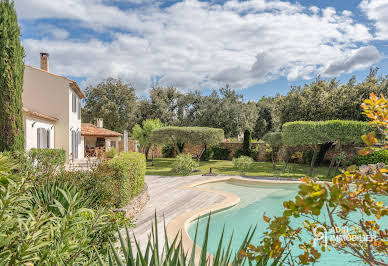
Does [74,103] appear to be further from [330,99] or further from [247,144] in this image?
[330,99]

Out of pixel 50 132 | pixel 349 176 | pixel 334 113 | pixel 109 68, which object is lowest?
pixel 349 176

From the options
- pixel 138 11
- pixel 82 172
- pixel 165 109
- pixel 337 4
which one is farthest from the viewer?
pixel 165 109

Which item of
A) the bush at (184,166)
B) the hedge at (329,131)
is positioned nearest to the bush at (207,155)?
the bush at (184,166)

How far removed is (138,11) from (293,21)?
21.7ft

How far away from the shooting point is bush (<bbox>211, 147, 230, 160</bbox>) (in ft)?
87.4

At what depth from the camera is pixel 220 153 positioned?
87.7 ft

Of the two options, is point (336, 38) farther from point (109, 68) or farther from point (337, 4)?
point (109, 68)

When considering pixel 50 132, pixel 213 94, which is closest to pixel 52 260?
pixel 50 132

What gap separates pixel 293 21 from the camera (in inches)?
400

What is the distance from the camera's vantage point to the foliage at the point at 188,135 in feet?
70.7

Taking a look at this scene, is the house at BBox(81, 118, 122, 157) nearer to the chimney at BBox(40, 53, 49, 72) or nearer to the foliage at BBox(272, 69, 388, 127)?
the chimney at BBox(40, 53, 49, 72)

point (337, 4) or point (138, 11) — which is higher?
point (138, 11)

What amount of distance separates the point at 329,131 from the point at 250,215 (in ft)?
31.6
